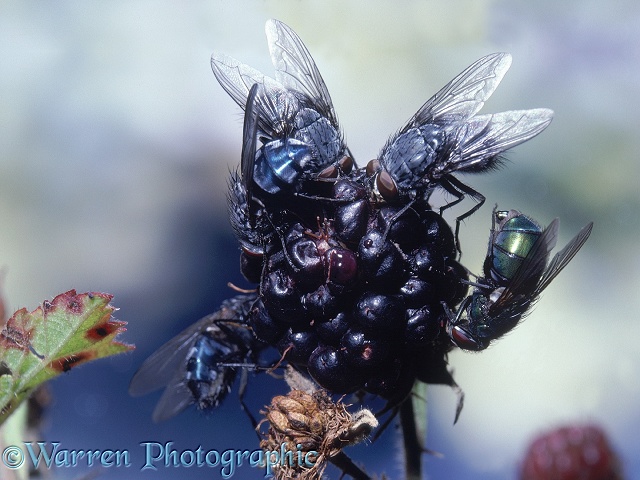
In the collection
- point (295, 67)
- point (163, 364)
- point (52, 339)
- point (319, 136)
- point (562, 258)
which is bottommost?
point (163, 364)

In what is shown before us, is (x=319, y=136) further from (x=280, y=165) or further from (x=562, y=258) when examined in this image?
(x=562, y=258)

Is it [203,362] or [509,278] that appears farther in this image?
[203,362]

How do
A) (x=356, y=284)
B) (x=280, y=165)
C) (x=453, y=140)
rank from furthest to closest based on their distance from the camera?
(x=453, y=140), (x=280, y=165), (x=356, y=284)

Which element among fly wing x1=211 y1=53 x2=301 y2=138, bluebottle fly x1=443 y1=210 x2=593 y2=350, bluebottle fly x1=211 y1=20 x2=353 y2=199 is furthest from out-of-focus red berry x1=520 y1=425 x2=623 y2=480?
fly wing x1=211 y1=53 x2=301 y2=138

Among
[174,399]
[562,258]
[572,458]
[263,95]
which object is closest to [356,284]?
[562,258]

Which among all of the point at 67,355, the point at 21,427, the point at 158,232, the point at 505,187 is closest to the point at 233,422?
the point at 21,427

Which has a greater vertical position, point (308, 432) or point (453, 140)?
point (453, 140)

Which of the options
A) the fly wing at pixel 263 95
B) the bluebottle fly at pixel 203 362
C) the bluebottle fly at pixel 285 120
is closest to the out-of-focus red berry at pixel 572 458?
the bluebottle fly at pixel 203 362

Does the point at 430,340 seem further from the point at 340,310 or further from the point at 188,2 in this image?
the point at 188,2
